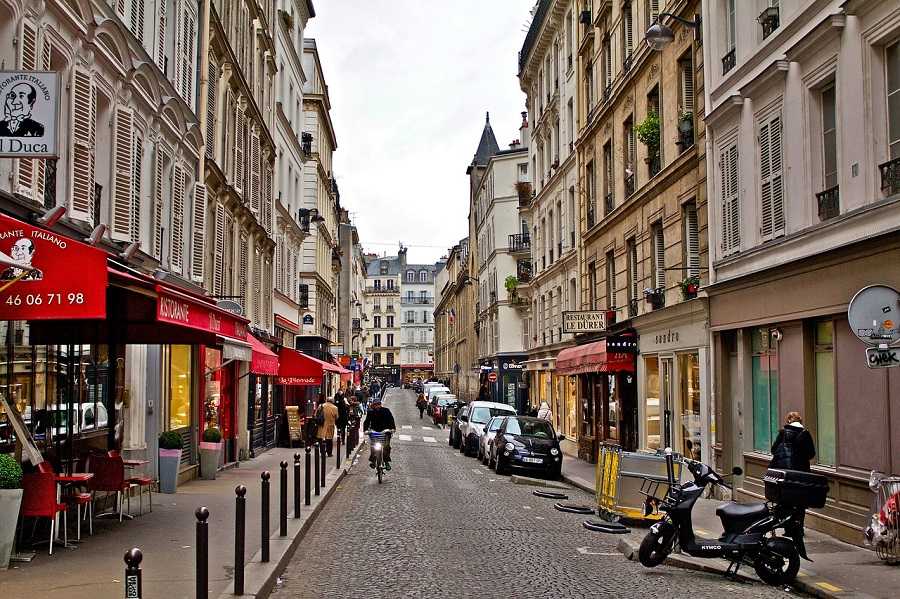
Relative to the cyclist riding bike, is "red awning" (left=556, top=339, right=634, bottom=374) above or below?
above

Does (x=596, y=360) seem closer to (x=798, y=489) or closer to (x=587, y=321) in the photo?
(x=587, y=321)

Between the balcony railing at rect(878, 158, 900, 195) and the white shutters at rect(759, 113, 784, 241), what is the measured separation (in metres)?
3.20

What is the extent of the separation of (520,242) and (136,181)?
38.7 meters

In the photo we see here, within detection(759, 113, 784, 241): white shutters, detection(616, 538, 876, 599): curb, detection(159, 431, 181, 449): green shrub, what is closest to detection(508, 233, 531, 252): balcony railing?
detection(759, 113, 784, 241): white shutters

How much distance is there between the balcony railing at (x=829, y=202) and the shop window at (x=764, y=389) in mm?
2612

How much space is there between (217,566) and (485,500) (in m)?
8.85

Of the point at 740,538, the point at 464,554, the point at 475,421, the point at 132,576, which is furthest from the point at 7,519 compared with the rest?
the point at 475,421

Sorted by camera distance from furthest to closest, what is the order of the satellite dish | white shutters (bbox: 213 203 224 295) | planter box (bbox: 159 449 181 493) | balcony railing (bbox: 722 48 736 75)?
white shutters (bbox: 213 203 224 295) < balcony railing (bbox: 722 48 736 75) < planter box (bbox: 159 449 181 493) < the satellite dish

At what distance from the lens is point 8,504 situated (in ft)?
30.5

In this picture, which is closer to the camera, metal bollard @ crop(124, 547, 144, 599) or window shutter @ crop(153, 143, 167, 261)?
metal bollard @ crop(124, 547, 144, 599)

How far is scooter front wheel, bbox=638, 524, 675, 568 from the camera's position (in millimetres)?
10680

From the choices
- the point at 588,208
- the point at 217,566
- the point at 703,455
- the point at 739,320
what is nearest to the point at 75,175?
the point at 217,566

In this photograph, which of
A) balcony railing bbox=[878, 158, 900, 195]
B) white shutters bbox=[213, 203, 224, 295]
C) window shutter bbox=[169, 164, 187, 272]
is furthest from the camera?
white shutters bbox=[213, 203, 224, 295]

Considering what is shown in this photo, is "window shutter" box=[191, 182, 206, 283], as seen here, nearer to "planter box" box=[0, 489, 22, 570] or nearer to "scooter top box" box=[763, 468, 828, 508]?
"planter box" box=[0, 489, 22, 570]
